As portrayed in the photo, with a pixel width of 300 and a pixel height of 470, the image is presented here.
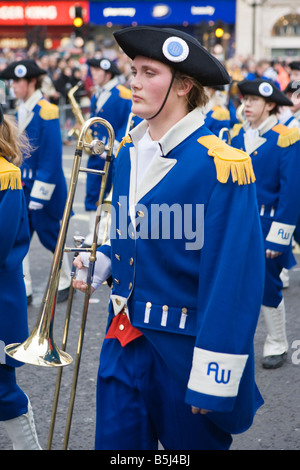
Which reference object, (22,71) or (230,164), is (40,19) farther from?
(230,164)

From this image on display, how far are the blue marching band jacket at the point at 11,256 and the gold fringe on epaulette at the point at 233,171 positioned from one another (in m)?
1.15

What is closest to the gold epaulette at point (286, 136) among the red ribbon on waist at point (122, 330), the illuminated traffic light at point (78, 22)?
the red ribbon on waist at point (122, 330)

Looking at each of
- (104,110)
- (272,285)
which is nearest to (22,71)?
(104,110)

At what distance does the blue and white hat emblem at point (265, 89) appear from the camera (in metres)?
5.68

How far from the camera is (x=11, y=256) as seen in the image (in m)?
3.65

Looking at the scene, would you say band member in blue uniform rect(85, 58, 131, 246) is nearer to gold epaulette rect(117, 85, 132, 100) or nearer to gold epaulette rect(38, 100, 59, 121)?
A: gold epaulette rect(117, 85, 132, 100)

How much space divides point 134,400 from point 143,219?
681mm

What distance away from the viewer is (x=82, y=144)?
3105 millimetres

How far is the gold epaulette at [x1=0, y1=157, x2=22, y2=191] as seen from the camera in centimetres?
350

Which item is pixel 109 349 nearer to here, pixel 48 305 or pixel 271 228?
pixel 48 305

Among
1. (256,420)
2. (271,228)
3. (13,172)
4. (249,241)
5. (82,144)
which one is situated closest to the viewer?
(249,241)

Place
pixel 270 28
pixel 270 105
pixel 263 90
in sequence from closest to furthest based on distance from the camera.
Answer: pixel 263 90, pixel 270 105, pixel 270 28

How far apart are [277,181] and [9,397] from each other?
109 inches
